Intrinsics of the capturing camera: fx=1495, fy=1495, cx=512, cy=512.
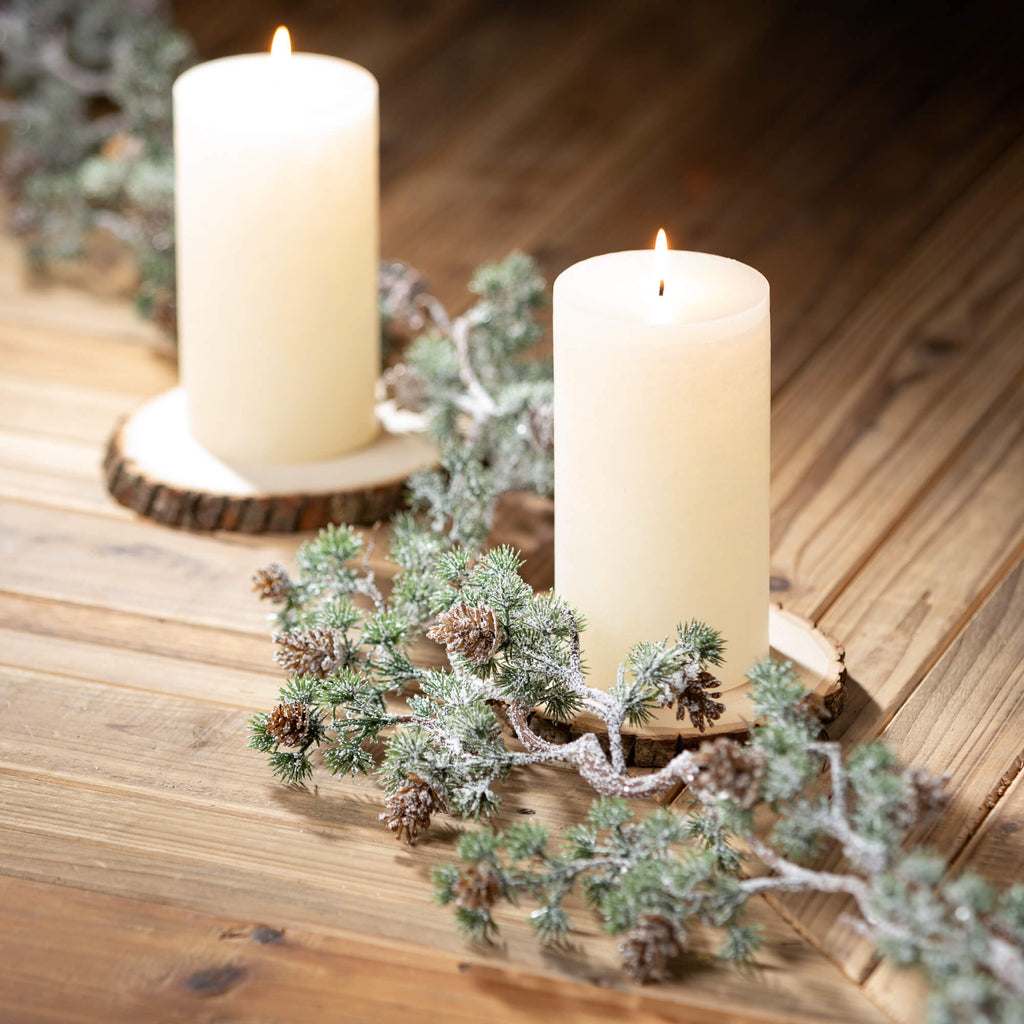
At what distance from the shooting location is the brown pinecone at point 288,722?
93cm

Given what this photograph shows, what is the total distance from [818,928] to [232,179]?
737 millimetres

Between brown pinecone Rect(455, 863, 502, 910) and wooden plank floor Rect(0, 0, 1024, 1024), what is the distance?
0.04 m

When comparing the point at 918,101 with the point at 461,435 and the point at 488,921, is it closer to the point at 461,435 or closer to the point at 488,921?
the point at 461,435

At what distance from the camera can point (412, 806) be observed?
2.88ft

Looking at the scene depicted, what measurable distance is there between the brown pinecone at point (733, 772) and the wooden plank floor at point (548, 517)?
105 millimetres

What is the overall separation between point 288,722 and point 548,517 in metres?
Result: 0.44

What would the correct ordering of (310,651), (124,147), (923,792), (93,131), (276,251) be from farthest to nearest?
(93,131) → (124,147) → (276,251) → (310,651) → (923,792)

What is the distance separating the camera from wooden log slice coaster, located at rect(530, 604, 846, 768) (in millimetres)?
938

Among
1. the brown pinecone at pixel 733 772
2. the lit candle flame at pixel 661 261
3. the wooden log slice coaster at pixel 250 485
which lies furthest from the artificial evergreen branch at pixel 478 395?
the brown pinecone at pixel 733 772

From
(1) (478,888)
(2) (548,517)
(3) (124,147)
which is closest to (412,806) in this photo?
(1) (478,888)

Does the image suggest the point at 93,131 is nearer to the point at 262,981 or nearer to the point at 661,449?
the point at 661,449

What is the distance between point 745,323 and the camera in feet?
2.94

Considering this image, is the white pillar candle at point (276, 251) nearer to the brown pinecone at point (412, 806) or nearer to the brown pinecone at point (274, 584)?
the brown pinecone at point (274, 584)

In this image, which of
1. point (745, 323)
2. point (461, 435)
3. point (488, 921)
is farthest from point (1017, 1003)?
point (461, 435)
